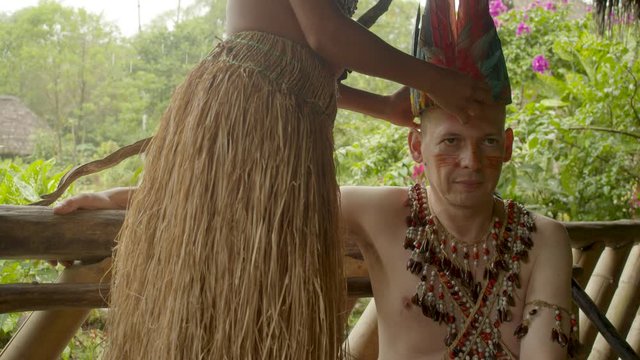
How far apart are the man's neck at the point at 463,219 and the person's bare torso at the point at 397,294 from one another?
0.23 ft

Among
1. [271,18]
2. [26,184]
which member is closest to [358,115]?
[26,184]

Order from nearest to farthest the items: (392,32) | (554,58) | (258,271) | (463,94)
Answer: (258,271) → (463,94) → (554,58) → (392,32)

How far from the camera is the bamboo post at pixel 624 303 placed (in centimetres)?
266

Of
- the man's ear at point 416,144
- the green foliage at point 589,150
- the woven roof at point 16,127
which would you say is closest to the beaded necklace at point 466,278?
the man's ear at point 416,144

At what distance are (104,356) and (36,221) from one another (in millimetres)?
274

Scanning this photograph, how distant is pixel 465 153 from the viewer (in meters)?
1.43

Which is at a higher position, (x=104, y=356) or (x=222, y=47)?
(x=222, y=47)

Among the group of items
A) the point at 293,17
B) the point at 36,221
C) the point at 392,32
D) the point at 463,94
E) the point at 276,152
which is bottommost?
the point at 36,221

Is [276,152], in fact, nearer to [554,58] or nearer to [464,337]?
[464,337]

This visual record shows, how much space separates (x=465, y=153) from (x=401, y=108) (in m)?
0.24

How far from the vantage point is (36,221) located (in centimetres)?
123

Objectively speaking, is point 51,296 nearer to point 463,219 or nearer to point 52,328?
point 52,328

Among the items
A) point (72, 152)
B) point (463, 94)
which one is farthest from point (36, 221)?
point (72, 152)

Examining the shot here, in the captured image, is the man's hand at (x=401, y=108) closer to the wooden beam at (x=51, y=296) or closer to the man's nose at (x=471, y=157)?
the man's nose at (x=471, y=157)
